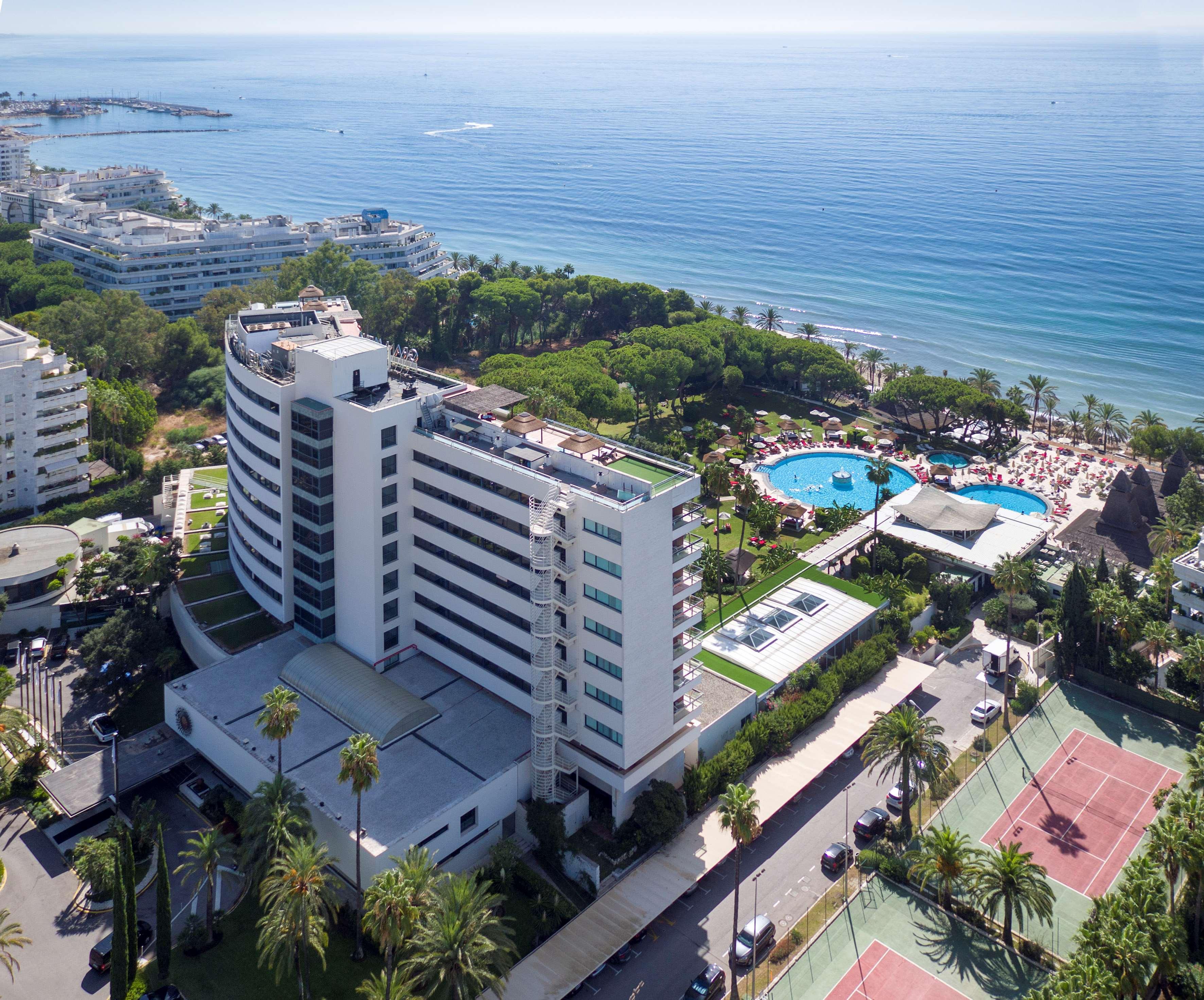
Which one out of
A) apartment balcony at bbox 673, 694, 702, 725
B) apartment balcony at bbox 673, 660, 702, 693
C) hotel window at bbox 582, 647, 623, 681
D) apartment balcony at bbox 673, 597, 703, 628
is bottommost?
apartment balcony at bbox 673, 694, 702, 725

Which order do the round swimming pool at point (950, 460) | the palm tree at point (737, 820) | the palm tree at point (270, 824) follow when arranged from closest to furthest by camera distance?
the palm tree at point (737, 820) < the palm tree at point (270, 824) < the round swimming pool at point (950, 460)

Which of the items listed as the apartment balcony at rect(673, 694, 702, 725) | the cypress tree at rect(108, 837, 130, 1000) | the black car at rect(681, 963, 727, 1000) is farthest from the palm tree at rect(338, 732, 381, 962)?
the apartment balcony at rect(673, 694, 702, 725)

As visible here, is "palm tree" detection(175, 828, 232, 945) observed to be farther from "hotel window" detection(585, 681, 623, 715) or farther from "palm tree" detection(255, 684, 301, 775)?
"hotel window" detection(585, 681, 623, 715)

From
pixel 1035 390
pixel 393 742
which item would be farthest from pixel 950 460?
pixel 393 742

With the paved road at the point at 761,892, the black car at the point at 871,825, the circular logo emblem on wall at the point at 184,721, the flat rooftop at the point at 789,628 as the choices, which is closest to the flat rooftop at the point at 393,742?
the circular logo emblem on wall at the point at 184,721

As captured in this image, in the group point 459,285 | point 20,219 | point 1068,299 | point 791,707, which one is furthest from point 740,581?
point 20,219

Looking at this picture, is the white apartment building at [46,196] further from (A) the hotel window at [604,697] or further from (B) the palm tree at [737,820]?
(B) the palm tree at [737,820]
